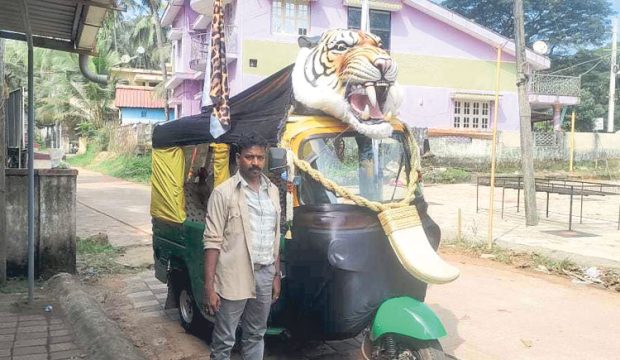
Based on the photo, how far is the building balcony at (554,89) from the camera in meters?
27.7

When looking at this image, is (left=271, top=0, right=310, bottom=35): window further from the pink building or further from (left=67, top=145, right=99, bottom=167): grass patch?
(left=67, top=145, right=99, bottom=167): grass patch

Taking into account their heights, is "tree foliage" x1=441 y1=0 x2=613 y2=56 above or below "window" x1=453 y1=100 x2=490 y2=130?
above

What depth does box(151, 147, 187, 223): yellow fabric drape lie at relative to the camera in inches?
215

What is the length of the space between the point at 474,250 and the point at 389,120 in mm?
5482

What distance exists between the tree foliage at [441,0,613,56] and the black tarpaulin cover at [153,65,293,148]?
1775 inches

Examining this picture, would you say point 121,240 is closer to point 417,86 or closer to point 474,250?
point 474,250

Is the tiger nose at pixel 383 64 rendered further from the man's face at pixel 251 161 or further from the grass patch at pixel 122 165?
the grass patch at pixel 122 165

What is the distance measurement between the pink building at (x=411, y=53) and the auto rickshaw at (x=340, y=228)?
17.9 metres

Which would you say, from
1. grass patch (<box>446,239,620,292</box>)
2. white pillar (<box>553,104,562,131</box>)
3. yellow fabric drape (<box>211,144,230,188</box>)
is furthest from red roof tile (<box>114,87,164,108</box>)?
yellow fabric drape (<box>211,144,230,188</box>)

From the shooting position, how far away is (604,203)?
16656 mm

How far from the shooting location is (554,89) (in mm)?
28094

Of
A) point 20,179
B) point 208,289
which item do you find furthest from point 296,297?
point 20,179

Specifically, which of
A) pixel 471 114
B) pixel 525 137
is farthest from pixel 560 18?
pixel 525 137

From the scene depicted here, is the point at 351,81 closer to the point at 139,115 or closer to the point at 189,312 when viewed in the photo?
the point at 189,312
